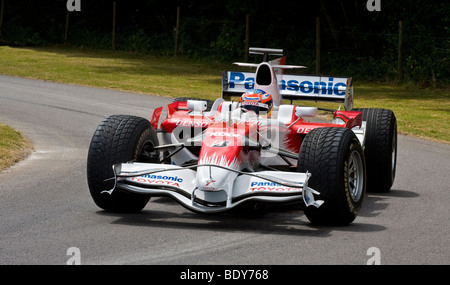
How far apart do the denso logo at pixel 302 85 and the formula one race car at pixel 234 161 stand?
1.40 metres

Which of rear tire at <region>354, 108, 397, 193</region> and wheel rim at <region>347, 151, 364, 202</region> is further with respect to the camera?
rear tire at <region>354, 108, 397, 193</region>

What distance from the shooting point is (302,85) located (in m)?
12.4

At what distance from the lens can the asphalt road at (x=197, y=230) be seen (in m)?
7.09

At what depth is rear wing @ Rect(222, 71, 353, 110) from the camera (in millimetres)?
12148

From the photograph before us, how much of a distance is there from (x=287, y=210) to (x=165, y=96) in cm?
1389

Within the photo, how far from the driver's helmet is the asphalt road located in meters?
1.47
